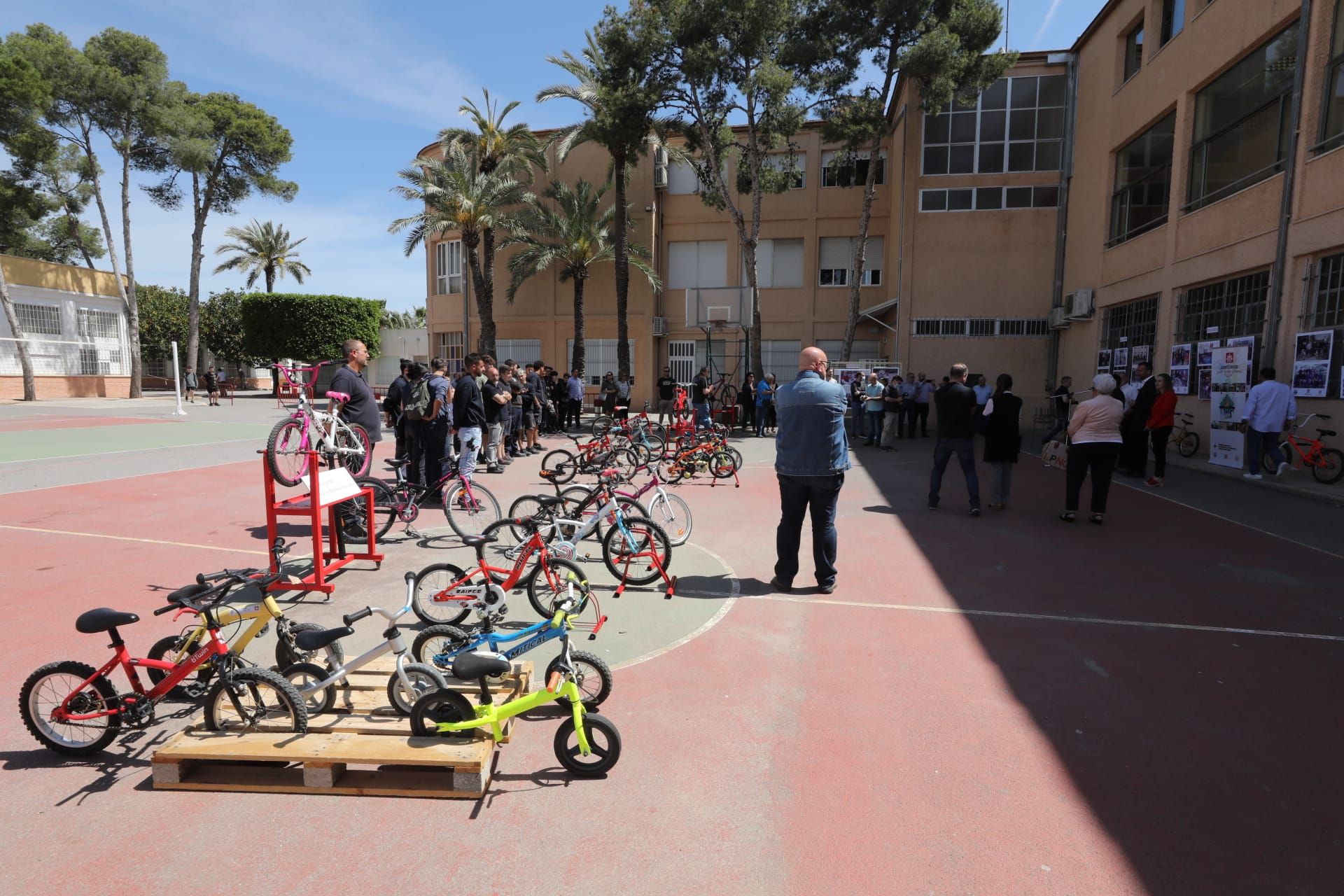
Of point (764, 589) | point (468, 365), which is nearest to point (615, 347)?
point (468, 365)

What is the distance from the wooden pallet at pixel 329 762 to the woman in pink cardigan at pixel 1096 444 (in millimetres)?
7877

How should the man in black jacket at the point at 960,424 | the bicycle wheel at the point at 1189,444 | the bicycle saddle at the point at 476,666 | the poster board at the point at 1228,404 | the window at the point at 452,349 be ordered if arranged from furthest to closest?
the window at the point at 452,349 → the bicycle wheel at the point at 1189,444 → the poster board at the point at 1228,404 → the man in black jacket at the point at 960,424 → the bicycle saddle at the point at 476,666

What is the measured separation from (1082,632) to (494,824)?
435cm

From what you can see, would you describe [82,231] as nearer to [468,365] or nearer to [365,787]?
[468,365]

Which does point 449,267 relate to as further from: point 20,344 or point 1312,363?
point 1312,363

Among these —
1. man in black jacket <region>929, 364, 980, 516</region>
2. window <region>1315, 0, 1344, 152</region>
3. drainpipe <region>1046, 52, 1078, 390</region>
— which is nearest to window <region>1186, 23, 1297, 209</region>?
window <region>1315, 0, 1344, 152</region>

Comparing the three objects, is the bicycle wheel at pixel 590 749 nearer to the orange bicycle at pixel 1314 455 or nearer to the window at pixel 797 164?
the orange bicycle at pixel 1314 455

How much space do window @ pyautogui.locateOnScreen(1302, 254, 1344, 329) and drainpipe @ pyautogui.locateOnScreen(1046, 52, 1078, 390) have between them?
10.8 metres

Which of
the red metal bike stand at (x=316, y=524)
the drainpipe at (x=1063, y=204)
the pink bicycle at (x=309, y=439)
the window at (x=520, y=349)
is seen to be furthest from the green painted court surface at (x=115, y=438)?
the drainpipe at (x=1063, y=204)

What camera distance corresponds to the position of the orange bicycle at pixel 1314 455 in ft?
35.0

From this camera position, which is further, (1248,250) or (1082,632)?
(1248,250)

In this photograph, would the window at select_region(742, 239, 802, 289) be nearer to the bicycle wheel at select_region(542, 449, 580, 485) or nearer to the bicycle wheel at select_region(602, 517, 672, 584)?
the bicycle wheel at select_region(542, 449, 580, 485)

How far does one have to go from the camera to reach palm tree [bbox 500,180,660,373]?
27.3m

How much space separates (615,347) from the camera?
99.5 feet
